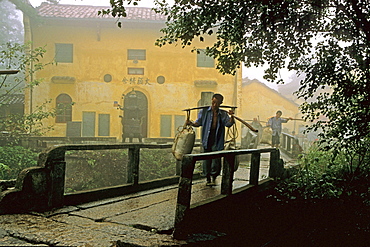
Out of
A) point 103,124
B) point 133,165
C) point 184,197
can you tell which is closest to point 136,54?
point 103,124

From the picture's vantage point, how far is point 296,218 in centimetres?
722

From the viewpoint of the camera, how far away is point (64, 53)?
19125 millimetres

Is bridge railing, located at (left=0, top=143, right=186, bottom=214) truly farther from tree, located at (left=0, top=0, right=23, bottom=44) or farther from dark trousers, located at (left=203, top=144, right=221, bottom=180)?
tree, located at (left=0, top=0, right=23, bottom=44)

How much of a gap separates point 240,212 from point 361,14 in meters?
4.04

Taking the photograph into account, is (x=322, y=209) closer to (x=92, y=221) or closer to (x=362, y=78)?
(x=362, y=78)

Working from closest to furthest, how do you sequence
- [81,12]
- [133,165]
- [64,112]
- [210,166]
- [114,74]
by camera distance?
[133,165] < [210,166] < [64,112] < [114,74] < [81,12]

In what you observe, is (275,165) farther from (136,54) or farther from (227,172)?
(136,54)

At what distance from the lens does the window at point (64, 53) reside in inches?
752

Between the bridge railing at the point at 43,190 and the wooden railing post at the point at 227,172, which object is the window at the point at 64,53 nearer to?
the bridge railing at the point at 43,190

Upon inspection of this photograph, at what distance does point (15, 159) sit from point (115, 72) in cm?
944

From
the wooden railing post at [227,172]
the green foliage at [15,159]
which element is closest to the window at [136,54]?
the green foliage at [15,159]

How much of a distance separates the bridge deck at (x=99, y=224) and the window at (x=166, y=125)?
1379 cm

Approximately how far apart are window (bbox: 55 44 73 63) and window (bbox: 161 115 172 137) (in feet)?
19.4

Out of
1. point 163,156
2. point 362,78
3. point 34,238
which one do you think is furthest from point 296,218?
point 163,156
